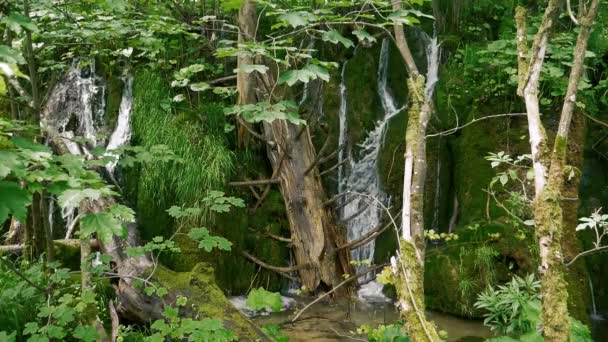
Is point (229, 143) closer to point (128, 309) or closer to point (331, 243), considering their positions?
point (331, 243)

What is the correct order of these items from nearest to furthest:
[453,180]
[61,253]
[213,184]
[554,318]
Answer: [554,318]
[61,253]
[213,184]
[453,180]

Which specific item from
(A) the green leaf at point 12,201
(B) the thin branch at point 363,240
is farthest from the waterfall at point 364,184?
(A) the green leaf at point 12,201

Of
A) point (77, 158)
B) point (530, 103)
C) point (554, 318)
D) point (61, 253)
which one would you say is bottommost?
point (61, 253)

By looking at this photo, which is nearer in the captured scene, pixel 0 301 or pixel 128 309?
pixel 0 301

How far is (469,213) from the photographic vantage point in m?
5.64

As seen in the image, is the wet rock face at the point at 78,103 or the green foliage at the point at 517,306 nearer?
the green foliage at the point at 517,306

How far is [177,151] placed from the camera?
5.53m

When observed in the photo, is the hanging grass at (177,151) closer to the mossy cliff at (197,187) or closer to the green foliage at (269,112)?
the mossy cliff at (197,187)

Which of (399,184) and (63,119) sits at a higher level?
(63,119)

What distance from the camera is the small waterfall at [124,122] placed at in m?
5.97

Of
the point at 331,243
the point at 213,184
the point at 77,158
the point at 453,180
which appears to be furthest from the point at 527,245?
the point at 77,158

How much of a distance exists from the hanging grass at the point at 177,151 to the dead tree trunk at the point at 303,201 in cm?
58

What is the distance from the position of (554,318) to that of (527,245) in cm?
312

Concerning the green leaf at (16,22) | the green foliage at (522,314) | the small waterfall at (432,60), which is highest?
the small waterfall at (432,60)
